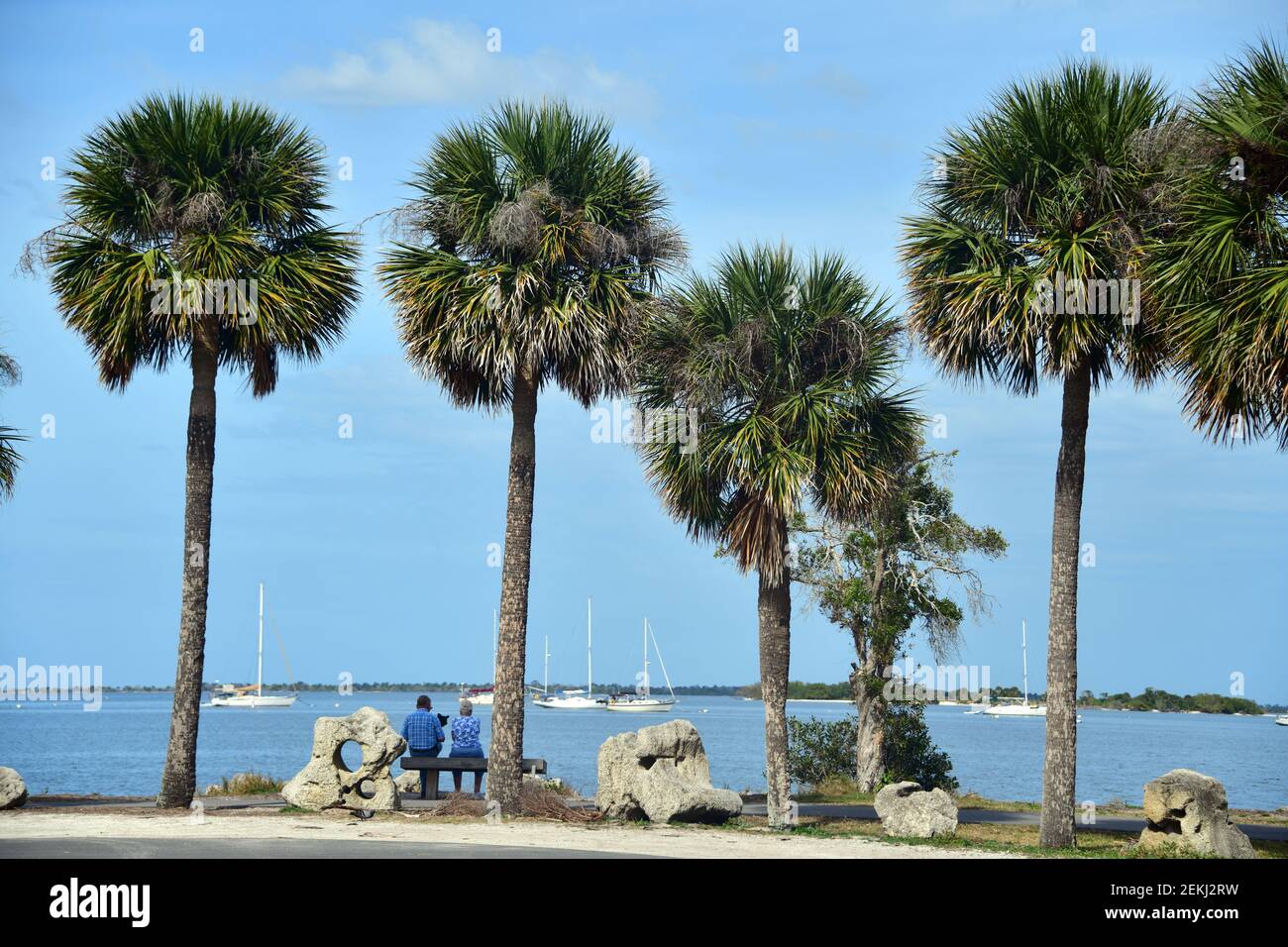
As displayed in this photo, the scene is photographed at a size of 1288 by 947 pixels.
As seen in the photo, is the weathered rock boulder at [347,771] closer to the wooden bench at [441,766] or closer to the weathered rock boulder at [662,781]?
the wooden bench at [441,766]

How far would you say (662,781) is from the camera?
18938mm

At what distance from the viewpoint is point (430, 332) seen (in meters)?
20.0

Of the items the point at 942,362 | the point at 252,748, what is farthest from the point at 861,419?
the point at 252,748

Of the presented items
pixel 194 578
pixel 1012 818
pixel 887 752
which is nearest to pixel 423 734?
pixel 194 578

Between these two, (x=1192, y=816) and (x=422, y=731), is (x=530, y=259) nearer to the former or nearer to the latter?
(x=422, y=731)

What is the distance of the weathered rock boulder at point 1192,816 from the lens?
1566 cm

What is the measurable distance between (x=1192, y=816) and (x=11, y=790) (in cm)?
1588

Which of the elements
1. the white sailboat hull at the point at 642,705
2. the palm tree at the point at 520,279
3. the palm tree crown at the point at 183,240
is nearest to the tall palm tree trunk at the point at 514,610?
the palm tree at the point at 520,279

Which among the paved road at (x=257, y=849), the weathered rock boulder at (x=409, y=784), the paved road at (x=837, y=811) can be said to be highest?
the paved road at (x=257, y=849)

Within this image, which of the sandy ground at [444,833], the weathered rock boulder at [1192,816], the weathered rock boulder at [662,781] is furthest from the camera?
the weathered rock boulder at [662,781]

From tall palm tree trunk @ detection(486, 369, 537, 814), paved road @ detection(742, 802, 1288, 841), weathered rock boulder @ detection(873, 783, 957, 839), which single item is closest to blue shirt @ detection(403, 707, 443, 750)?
tall palm tree trunk @ detection(486, 369, 537, 814)

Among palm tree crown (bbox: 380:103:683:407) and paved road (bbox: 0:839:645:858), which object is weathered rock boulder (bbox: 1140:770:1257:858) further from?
palm tree crown (bbox: 380:103:683:407)

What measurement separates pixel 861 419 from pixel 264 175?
10.0 m

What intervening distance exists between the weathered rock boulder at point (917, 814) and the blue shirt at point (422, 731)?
795 centimetres
